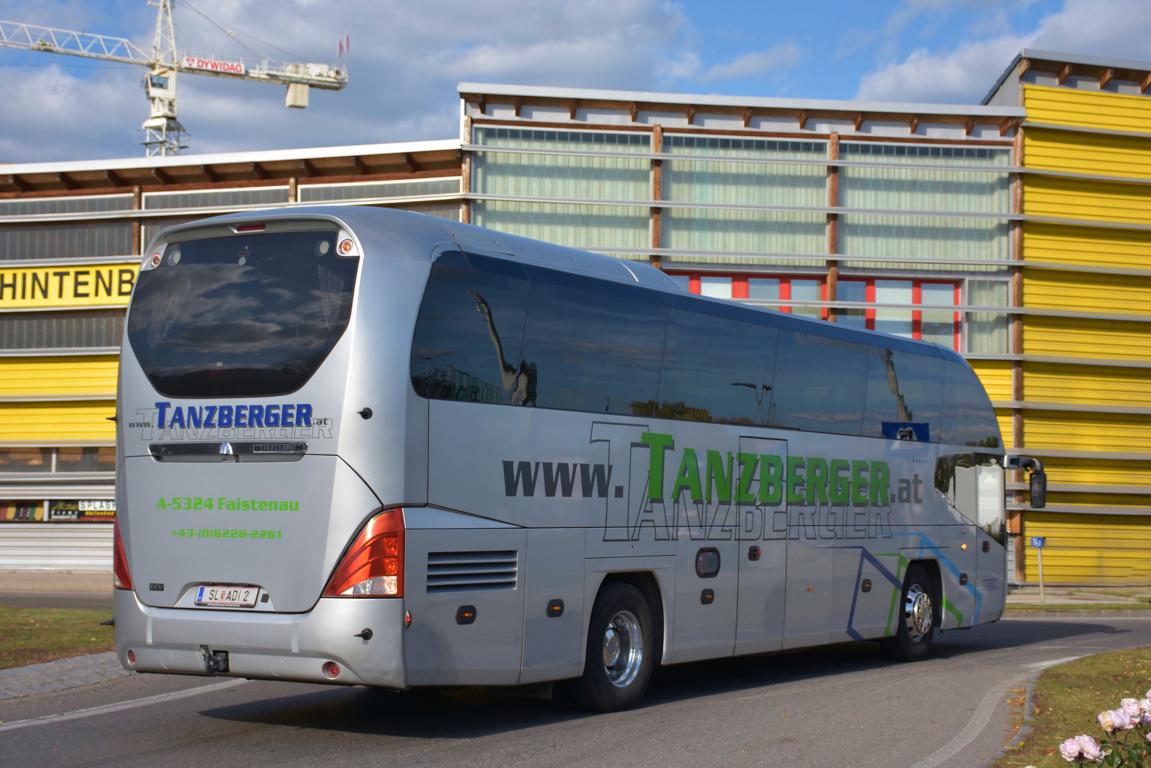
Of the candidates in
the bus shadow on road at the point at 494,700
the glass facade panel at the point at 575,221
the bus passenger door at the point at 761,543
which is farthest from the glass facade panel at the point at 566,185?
the bus passenger door at the point at 761,543

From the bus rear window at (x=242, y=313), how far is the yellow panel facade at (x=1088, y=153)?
30.3m

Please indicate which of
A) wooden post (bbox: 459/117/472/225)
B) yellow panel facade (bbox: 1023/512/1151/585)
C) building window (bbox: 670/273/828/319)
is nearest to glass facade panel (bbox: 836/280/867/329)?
building window (bbox: 670/273/828/319)

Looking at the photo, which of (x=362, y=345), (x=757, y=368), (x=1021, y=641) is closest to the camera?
(x=362, y=345)

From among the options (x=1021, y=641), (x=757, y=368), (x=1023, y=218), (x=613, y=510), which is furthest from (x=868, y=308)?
(x=613, y=510)

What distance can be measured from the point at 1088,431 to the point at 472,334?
30166 mm

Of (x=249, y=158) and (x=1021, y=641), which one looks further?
(x=249, y=158)

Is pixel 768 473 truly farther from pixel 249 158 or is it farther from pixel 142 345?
pixel 249 158

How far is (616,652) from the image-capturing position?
11.7m

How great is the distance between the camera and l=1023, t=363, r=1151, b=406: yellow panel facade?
3653 cm

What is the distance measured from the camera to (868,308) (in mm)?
35281

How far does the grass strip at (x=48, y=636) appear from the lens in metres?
14.3

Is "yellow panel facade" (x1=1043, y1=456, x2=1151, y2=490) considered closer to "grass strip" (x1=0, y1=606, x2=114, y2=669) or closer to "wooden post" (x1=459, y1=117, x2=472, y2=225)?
"wooden post" (x1=459, y1=117, x2=472, y2=225)

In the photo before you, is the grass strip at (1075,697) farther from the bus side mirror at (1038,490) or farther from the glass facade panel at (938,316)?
the glass facade panel at (938,316)

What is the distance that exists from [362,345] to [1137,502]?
3207 cm
